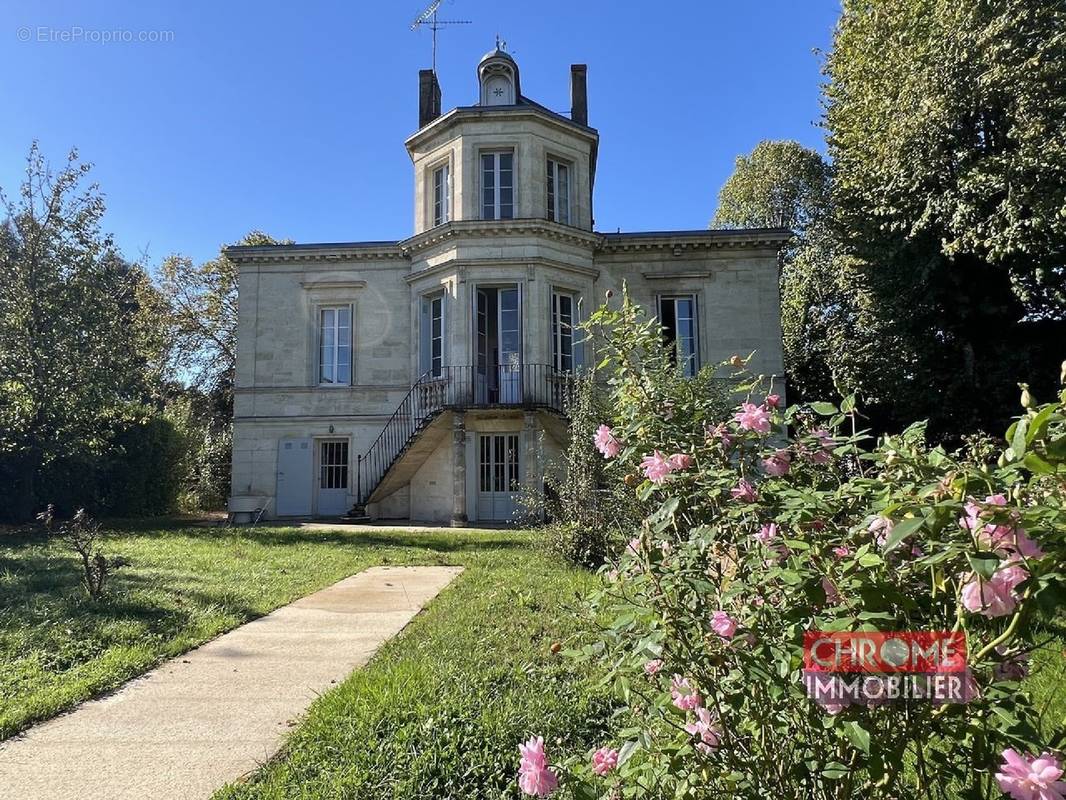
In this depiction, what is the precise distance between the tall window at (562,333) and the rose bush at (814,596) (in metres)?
13.5

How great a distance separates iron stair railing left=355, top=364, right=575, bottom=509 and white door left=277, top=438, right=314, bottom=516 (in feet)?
4.67

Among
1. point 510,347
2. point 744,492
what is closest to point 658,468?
point 744,492

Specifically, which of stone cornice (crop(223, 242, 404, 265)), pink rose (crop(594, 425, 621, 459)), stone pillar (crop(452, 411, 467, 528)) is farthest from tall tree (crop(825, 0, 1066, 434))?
pink rose (crop(594, 425, 621, 459))

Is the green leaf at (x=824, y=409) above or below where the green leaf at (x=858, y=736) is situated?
above

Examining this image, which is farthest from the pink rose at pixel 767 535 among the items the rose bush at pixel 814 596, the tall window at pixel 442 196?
the tall window at pixel 442 196

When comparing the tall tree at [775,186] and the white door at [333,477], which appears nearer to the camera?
the white door at [333,477]

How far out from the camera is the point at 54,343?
13867 mm

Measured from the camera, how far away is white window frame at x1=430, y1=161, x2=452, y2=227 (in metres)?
16.4

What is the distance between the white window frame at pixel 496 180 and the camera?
1593 cm

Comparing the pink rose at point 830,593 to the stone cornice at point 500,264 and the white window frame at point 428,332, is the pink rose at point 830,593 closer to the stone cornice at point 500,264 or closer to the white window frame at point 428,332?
the stone cornice at point 500,264

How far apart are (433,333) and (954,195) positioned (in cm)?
1209

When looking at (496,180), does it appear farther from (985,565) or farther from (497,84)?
(985,565)

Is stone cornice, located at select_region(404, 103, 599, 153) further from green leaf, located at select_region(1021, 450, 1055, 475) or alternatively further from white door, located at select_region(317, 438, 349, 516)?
green leaf, located at select_region(1021, 450, 1055, 475)

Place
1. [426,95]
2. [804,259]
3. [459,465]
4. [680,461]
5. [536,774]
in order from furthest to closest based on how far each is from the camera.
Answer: [804,259]
[426,95]
[459,465]
[680,461]
[536,774]
